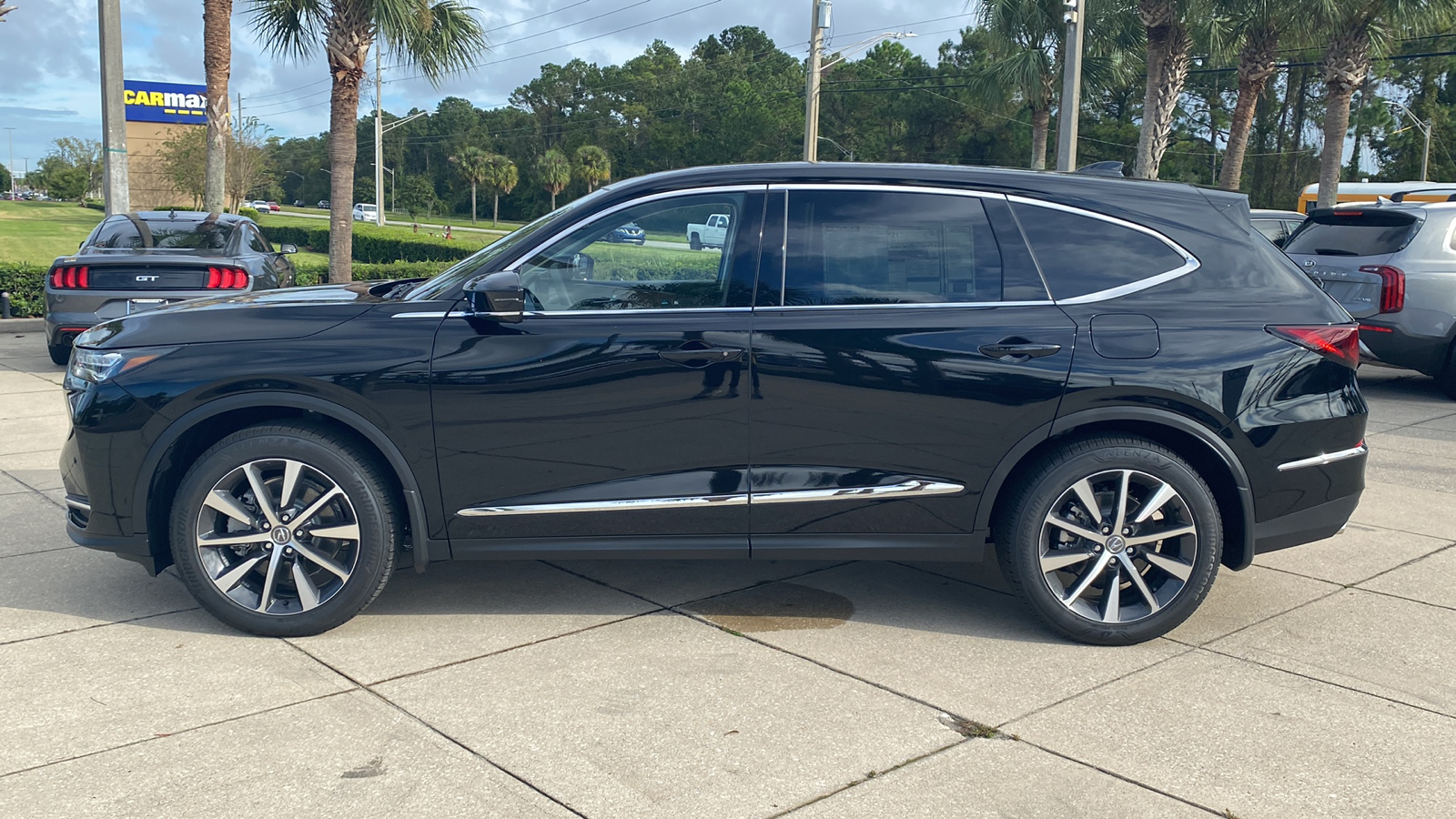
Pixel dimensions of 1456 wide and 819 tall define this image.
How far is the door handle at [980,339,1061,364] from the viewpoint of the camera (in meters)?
4.28

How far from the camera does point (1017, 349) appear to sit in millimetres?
4281

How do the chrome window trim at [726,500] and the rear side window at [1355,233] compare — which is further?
the rear side window at [1355,233]

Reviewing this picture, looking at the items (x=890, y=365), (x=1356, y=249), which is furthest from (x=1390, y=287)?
(x=890, y=365)

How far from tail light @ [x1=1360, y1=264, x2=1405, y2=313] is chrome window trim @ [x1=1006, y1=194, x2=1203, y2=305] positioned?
23.3 ft

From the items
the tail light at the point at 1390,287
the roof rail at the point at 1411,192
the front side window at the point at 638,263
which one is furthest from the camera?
the roof rail at the point at 1411,192

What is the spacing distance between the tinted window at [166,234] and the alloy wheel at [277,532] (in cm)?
803

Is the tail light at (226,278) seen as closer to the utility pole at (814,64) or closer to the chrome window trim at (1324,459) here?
the chrome window trim at (1324,459)

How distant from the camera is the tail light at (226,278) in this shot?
10672mm

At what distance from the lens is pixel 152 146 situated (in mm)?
65000

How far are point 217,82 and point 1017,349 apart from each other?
1624 centimetres

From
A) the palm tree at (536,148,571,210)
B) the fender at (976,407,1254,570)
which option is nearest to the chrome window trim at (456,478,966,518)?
the fender at (976,407,1254,570)

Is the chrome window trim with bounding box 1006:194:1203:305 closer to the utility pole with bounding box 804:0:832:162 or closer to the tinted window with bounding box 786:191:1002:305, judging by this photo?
the tinted window with bounding box 786:191:1002:305

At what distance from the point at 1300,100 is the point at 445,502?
65.9 metres

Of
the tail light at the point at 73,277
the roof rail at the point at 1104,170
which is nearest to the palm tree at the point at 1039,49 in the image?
the tail light at the point at 73,277
